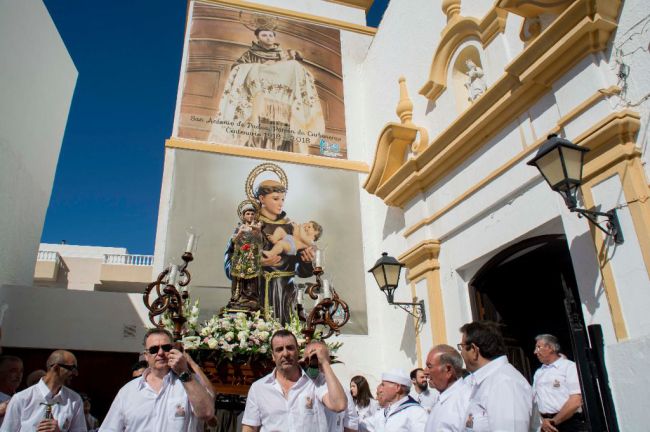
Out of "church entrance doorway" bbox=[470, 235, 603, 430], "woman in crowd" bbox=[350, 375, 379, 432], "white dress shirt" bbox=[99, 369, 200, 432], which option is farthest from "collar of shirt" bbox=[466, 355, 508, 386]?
"church entrance doorway" bbox=[470, 235, 603, 430]

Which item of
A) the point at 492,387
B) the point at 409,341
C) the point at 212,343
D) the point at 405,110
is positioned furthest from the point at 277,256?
the point at 492,387

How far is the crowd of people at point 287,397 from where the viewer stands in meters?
2.73

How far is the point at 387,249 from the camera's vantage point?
9266mm

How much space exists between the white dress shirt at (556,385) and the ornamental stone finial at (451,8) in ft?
17.4

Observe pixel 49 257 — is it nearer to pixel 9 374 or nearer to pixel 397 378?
pixel 9 374

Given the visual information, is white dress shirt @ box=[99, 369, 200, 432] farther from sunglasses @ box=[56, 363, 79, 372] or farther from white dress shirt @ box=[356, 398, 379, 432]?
white dress shirt @ box=[356, 398, 379, 432]

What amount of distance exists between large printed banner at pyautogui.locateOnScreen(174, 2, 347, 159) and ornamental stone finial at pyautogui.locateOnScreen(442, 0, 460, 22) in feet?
13.1

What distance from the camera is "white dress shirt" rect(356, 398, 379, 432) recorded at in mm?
4112

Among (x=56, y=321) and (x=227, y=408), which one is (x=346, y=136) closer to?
(x=56, y=321)

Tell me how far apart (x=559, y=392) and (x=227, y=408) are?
2755 millimetres

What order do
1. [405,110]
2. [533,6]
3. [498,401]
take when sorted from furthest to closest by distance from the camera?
[405,110] < [533,6] < [498,401]

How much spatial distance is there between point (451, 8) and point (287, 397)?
666 cm

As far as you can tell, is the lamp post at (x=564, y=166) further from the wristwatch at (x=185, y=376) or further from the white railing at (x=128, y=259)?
the white railing at (x=128, y=259)

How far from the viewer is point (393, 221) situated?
29.7 ft
